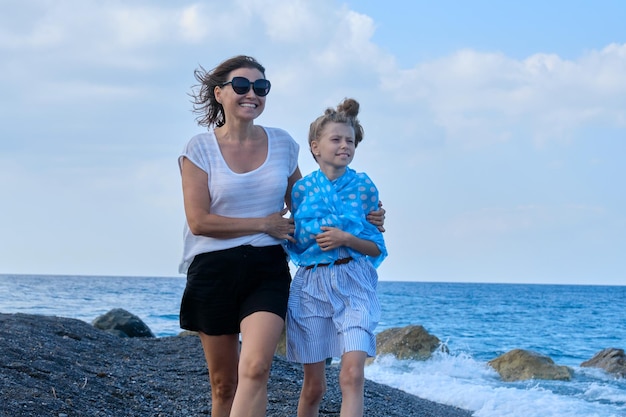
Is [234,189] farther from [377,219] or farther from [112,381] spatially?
[112,381]

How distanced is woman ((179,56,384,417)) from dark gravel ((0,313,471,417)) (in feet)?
6.49

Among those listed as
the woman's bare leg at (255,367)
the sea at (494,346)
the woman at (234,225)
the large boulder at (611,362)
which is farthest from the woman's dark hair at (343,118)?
the large boulder at (611,362)

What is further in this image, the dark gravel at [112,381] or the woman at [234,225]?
the dark gravel at [112,381]

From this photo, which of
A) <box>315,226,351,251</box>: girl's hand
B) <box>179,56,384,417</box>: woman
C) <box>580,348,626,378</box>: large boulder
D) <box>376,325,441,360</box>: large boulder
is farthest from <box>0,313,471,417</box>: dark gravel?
<box>580,348,626,378</box>: large boulder

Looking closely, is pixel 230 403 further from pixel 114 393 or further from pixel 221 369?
pixel 114 393

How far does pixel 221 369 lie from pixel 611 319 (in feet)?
150

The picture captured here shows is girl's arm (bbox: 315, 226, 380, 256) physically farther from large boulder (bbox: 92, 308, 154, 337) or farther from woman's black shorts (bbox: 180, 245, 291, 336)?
large boulder (bbox: 92, 308, 154, 337)

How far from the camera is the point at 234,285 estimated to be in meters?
4.20

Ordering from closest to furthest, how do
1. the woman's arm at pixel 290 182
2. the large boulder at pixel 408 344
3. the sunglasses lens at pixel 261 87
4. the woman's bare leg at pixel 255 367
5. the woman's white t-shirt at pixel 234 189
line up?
the woman's bare leg at pixel 255 367 < the woman's white t-shirt at pixel 234 189 < the sunglasses lens at pixel 261 87 < the woman's arm at pixel 290 182 < the large boulder at pixel 408 344

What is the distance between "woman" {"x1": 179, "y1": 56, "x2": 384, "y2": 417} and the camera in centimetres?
421

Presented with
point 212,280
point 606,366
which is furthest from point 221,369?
point 606,366

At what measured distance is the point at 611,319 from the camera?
4578 cm

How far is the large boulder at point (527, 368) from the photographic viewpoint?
16.5 metres

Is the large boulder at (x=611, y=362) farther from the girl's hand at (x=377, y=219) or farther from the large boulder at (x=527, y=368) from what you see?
the girl's hand at (x=377, y=219)
